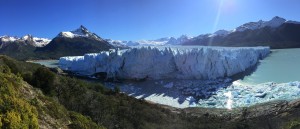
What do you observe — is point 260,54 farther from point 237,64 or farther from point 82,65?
point 82,65

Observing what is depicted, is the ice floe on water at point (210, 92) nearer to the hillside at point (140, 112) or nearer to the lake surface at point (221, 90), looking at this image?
the lake surface at point (221, 90)

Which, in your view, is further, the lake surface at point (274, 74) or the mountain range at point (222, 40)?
the mountain range at point (222, 40)

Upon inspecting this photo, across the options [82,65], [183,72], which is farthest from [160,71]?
[82,65]

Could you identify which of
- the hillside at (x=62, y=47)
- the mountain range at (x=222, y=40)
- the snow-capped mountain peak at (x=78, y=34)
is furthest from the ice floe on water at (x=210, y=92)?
the snow-capped mountain peak at (x=78, y=34)

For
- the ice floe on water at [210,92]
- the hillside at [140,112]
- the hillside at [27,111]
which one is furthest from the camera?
the ice floe on water at [210,92]

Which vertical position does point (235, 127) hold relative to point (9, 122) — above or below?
below

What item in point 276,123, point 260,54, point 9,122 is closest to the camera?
point 9,122
